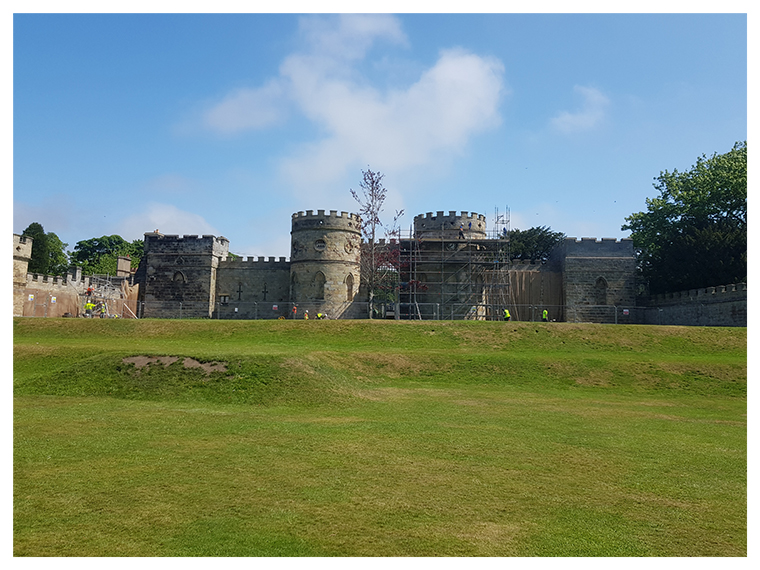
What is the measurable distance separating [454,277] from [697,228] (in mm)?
19504

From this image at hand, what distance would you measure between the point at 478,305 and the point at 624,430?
29.5 metres

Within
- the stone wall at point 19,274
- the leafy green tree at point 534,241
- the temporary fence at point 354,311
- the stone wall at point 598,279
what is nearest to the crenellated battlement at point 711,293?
the temporary fence at point 354,311

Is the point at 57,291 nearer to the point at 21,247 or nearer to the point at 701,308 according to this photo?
the point at 21,247

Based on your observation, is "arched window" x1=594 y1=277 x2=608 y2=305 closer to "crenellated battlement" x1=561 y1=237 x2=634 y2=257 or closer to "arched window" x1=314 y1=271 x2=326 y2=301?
"crenellated battlement" x1=561 y1=237 x2=634 y2=257

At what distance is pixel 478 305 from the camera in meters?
42.1

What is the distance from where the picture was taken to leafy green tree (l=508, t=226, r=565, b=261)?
6025cm

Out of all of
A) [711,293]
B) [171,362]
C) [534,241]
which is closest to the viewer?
[171,362]

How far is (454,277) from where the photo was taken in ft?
142

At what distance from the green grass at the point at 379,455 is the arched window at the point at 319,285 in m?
19.9

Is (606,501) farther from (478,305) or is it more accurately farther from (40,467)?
(478,305)

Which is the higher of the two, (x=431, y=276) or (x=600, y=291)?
(x=431, y=276)

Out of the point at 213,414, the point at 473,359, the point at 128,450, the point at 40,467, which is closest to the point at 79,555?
the point at 40,467

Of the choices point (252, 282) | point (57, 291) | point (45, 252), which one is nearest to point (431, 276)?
point (252, 282)

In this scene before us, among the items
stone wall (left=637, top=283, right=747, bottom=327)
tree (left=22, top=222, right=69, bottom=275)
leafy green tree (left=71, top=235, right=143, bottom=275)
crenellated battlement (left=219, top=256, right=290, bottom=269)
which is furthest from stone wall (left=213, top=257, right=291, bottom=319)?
leafy green tree (left=71, top=235, right=143, bottom=275)
